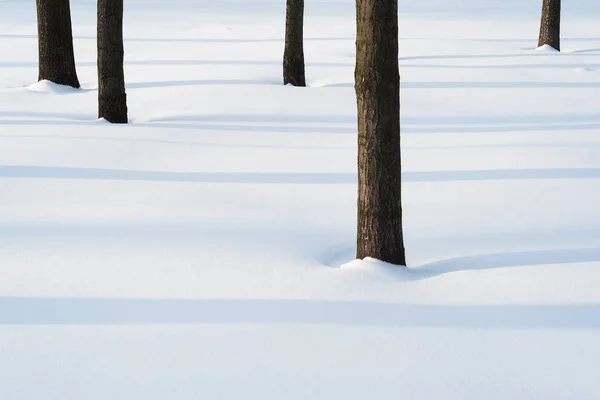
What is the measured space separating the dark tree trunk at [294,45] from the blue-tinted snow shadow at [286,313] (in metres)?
9.43

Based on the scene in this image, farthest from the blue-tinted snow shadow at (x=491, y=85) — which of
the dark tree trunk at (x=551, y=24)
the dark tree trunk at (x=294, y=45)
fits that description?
the dark tree trunk at (x=551, y=24)

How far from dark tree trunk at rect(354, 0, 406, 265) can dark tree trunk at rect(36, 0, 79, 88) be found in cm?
930

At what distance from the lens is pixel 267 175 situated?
8664 millimetres

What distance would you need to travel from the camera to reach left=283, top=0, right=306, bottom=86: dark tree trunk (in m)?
14.2

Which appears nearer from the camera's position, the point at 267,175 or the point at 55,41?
the point at 267,175

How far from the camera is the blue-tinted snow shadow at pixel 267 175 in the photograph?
8.43 metres

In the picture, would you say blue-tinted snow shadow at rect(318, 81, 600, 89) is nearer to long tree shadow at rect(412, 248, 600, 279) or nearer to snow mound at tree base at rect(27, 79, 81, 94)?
snow mound at tree base at rect(27, 79, 81, 94)

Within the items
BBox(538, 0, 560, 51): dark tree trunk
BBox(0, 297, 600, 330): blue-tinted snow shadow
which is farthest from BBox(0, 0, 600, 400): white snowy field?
BBox(538, 0, 560, 51): dark tree trunk

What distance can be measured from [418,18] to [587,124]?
21.4 metres

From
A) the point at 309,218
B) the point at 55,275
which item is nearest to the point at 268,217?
the point at 309,218

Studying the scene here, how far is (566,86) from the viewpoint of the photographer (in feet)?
48.9

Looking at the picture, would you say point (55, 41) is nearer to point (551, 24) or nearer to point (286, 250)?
point (286, 250)

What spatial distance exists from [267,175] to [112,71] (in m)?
3.80

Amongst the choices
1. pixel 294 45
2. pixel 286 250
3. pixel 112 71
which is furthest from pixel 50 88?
pixel 286 250
